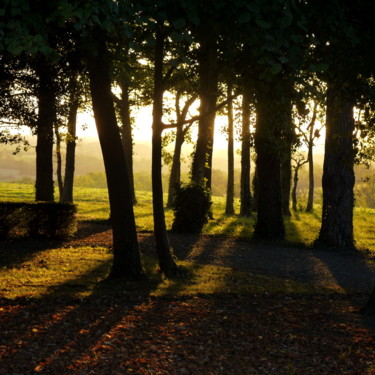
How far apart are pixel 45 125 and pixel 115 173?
9.39 m

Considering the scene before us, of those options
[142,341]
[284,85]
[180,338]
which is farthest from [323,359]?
[284,85]

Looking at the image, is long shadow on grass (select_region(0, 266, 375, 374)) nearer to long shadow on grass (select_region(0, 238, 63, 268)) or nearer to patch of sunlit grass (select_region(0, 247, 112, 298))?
patch of sunlit grass (select_region(0, 247, 112, 298))

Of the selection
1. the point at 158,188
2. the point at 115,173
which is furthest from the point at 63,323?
the point at 158,188

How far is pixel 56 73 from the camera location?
699 inches

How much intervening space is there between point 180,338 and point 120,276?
4.05 metres

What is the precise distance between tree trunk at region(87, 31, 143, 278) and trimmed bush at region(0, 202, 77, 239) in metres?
7.06

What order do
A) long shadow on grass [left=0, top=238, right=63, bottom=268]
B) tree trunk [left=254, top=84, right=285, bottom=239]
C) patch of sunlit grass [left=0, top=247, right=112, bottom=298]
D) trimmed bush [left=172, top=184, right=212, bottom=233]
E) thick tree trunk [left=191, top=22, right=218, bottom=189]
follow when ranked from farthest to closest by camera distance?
trimmed bush [left=172, top=184, right=212, bottom=233] < tree trunk [left=254, top=84, right=285, bottom=239] < long shadow on grass [left=0, top=238, right=63, bottom=268] < patch of sunlit grass [left=0, top=247, right=112, bottom=298] < thick tree trunk [left=191, top=22, right=218, bottom=189]

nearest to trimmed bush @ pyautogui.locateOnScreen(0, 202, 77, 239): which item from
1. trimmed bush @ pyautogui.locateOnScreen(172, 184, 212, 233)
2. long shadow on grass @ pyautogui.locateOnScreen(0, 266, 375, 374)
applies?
trimmed bush @ pyautogui.locateOnScreen(172, 184, 212, 233)

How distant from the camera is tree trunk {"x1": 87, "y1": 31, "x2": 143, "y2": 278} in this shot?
36.4 feet

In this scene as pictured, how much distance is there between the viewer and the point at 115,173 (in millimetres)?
11094

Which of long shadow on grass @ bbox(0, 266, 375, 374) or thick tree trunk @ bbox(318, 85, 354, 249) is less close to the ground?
thick tree trunk @ bbox(318, 85, 354, 249)

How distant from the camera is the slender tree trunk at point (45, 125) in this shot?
17656 mm

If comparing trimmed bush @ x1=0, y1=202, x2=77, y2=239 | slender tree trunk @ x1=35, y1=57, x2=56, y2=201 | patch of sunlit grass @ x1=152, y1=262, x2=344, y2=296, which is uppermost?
slender tree trunk @ x1=35, y1=57, x2=56, y2=201

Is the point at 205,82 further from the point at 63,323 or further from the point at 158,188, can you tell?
the point at 63,323
